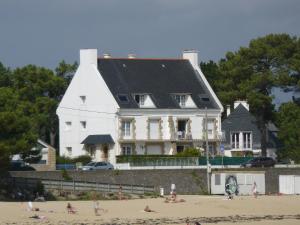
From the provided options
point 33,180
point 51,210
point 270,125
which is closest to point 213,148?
point 270,125

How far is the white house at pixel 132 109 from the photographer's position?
92.5 metres

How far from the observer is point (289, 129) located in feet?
316

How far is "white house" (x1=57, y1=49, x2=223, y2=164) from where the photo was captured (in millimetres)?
92500

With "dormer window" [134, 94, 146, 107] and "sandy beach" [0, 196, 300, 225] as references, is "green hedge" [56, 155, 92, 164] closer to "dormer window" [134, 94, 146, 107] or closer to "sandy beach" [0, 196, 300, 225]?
"dormer window" [134, 94, 146, 107]

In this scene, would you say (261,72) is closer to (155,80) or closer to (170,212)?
(155,80)

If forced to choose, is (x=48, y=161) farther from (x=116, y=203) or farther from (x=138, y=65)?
(x=116, y=203)

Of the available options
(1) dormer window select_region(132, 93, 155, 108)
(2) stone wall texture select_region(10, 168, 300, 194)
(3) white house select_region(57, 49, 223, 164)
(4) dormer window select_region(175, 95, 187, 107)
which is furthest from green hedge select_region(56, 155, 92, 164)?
(2) stone wall texture select_region(10, 168, 300, 194)

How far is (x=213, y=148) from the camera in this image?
315ft

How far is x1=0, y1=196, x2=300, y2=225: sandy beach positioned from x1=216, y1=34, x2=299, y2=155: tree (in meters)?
27.7

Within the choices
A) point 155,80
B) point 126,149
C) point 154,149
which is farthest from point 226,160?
point 155,80

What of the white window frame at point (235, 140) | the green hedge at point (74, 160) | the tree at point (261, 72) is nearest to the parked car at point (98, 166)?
the green hedge at point (74, 160)

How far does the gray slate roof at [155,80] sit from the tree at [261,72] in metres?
4.50

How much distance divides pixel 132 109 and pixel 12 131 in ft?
79.0

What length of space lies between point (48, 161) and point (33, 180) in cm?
1633
